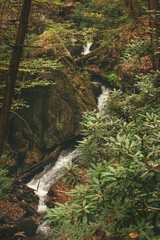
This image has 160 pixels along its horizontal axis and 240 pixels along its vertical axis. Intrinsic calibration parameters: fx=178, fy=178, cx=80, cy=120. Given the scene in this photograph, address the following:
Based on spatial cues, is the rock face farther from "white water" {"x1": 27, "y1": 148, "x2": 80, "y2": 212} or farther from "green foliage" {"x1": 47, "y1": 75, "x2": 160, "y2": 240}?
"green foliage" {"x1": 47, "y1": 75, "x2": 160, "y2": 240}

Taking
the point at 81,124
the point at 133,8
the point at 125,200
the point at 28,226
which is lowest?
the point at 28,226

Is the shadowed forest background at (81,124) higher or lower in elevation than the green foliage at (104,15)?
lower

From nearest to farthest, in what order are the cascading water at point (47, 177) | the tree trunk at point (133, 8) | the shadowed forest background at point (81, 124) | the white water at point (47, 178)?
the shadowed forest background at point (81, 124) < the cascading water at point (47, 177) < the white water at point (47, 178) < the tree trunk at point (133, 8)

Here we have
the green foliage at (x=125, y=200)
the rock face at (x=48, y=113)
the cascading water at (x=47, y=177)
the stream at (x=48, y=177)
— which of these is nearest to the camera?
the green foliage at (x=125, y=200)

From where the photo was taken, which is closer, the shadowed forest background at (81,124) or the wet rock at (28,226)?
the shadowed forest background at (81,124)

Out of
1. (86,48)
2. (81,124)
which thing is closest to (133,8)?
(86,48)

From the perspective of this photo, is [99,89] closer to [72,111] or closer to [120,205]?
[72,111]

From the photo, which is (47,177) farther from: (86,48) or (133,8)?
(86,48)

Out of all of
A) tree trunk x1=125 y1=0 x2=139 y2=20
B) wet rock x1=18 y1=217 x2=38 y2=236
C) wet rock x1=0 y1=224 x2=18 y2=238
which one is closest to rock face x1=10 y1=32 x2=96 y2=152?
wet rock x1=18 y1=217 x2=38 y2=236

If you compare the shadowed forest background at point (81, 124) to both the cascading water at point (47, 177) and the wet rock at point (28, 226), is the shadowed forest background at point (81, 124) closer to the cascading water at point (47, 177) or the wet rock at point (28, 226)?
the wet rock at point (28, 226)

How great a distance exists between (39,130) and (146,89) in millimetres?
6821

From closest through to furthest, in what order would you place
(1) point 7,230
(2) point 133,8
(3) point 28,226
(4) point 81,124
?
1. (4) point 81,124
2. (1) point 7,230
3. (3) point 28,226
4. (2) point 133,8

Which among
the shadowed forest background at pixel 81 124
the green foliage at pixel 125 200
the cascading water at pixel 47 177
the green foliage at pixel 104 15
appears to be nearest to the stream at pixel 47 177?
A: the cascading water at pixel 47 177

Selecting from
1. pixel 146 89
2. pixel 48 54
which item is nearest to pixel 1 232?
pixel 146 89
